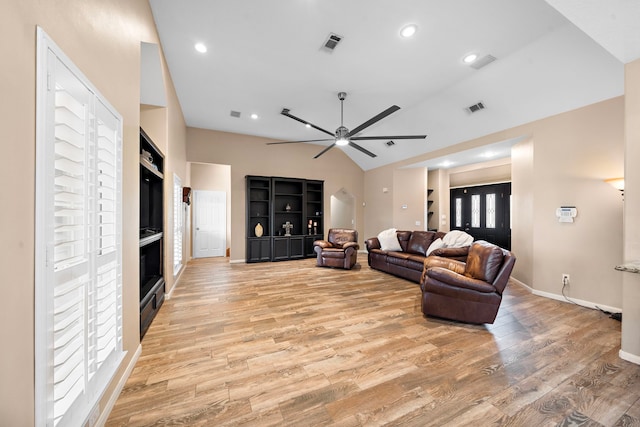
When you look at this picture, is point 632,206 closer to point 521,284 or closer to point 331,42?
point 521,284

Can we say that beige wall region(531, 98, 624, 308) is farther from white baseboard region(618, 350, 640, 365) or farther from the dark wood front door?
the dark wood front door

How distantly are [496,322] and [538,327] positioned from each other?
0.41m

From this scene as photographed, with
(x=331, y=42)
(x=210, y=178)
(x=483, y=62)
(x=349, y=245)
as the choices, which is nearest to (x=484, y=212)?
(x=349, y=245)

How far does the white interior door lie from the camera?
24.4ft

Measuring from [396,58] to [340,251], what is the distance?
3.93m

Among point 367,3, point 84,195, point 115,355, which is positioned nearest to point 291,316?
point 115,355

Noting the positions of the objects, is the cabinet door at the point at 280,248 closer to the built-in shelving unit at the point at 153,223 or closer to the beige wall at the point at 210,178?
the beige wall at the point at 210,178

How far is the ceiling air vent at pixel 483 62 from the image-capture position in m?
3.33

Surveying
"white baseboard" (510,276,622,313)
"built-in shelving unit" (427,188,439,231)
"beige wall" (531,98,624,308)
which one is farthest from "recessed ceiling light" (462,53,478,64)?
"built-in shelving unit" (427,188,439,231)

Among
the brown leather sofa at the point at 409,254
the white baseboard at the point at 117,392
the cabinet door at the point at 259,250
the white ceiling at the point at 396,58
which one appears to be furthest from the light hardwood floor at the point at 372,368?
the cabinet door at the point at 259,250

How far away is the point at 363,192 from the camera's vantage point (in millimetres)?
8500

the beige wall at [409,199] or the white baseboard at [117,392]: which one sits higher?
the beige wall at [409,199]

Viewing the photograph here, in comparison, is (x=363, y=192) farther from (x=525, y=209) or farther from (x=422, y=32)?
(x=422, y=32)

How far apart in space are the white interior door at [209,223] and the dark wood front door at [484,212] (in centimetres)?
733
